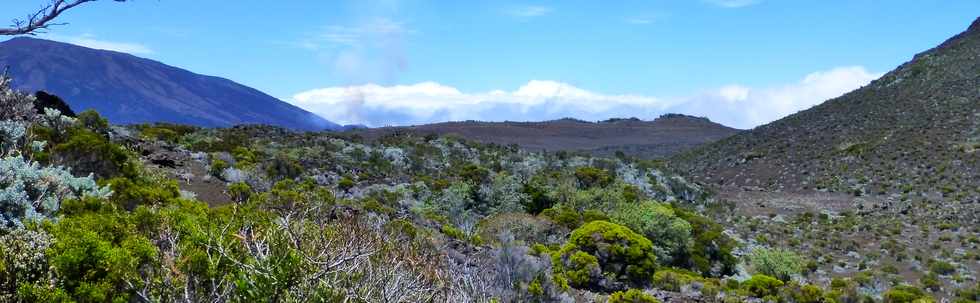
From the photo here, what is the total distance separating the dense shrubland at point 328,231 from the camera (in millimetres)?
4652

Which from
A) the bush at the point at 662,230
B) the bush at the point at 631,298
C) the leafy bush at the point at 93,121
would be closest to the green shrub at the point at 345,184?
the leafy bush at the point at 93,121

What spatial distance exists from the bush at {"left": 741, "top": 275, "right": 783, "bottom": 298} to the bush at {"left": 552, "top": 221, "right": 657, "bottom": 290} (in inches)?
65.2

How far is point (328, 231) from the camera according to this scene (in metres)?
5.86

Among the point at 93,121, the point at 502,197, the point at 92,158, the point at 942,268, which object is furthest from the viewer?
the point at 502,197

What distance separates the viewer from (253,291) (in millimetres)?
4168

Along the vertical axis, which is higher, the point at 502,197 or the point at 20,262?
the point at 20,262

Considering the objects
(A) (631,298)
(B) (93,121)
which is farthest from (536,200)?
(B) (93,121)

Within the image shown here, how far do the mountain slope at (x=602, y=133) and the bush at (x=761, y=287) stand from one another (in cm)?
5393

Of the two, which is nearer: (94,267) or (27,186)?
(94,267)

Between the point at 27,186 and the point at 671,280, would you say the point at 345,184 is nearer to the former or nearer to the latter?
the point at 671,280

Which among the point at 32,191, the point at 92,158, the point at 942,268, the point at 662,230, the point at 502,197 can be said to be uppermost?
the point at 92,158

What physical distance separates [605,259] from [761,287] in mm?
2751

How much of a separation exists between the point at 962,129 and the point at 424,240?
4429cm

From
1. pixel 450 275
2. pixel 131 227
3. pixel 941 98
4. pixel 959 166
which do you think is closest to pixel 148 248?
pixel 131 227
